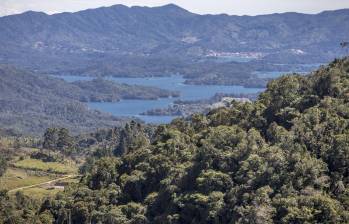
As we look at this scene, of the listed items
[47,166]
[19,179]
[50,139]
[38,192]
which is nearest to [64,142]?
[50,139]

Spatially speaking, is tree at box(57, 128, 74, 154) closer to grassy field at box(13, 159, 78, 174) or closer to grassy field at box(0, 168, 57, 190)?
grassy field at box(13, 159, 78, 174)

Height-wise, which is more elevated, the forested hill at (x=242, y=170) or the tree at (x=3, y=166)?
the forested hill at (x=242, y=170)

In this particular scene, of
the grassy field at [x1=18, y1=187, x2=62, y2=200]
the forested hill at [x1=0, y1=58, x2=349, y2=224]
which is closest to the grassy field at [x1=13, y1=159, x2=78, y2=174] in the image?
the grassy field at [x1=18, y1=187, x2=62, y2=200]

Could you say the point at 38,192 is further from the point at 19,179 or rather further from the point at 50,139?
the point at 50,139

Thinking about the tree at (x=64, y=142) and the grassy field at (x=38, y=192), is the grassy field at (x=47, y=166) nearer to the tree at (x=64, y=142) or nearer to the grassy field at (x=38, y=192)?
the tree at (x=64, y=142)

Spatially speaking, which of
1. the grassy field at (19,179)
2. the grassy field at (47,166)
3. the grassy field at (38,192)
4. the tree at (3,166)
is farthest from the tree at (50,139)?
the grassy field at (38,192)

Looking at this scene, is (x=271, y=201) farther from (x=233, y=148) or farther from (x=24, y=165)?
(x=24, y=165)

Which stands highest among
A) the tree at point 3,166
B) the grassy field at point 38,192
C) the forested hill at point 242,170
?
the forested hill at point 242,170
